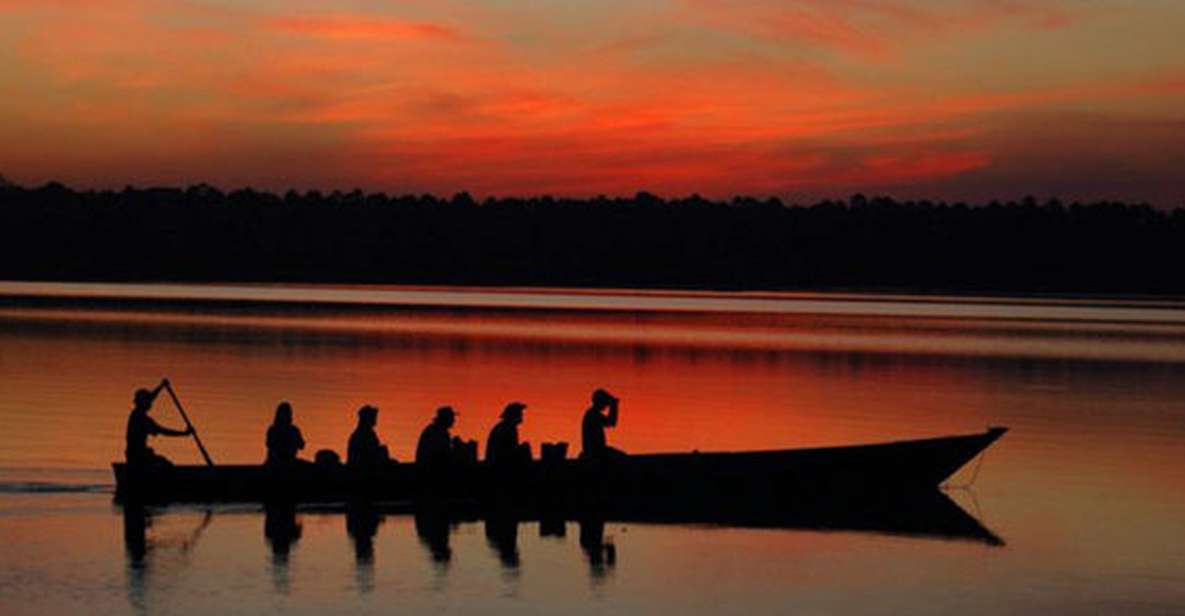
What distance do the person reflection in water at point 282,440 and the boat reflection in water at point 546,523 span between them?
622 millimetres

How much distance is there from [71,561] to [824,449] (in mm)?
10738

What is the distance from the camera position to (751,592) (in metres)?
19.4

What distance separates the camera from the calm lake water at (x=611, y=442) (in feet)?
63.5

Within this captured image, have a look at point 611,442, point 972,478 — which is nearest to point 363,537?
point 972,478

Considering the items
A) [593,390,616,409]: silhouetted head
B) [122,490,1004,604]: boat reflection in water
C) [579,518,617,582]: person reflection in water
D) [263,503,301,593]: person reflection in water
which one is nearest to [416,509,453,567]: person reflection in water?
[122,490,1004,604]: boat reflection in water

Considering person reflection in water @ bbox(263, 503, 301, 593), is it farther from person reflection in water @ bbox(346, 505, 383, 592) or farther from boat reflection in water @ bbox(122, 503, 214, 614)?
person reflection in water @ bbox(346, 505, 383, 592)

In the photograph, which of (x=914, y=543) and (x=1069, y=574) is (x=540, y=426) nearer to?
(x=914, y=543)

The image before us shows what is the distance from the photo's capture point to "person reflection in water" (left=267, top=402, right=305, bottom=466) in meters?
24.5

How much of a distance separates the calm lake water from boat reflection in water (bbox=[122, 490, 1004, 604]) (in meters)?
0.10

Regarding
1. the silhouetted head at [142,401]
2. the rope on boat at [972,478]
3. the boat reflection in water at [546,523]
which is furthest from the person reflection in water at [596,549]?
the rope on boat at [972,478]

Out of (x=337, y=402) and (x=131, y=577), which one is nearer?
(x=131, y=577)

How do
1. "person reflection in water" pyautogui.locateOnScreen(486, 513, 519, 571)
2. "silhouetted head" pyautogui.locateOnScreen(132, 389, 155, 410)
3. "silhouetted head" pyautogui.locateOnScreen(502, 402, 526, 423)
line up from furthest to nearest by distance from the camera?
"silhouetted head" pyautogui.locateOnScreen(502, 402, 526, 423) < "silhouetted head" pyautogui.locateOnScreen(132, 389, 155, 410) < "person reflection in water" pyautogui.locateOnScreen(486, 513, 519, 571)

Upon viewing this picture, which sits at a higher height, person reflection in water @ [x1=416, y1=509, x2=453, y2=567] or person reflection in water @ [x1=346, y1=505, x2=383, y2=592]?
person reflection in water @ [x1=346, y1=505, x2=383, y2=592]

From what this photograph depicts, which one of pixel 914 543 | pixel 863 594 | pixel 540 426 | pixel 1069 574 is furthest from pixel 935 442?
pixel 540 426
